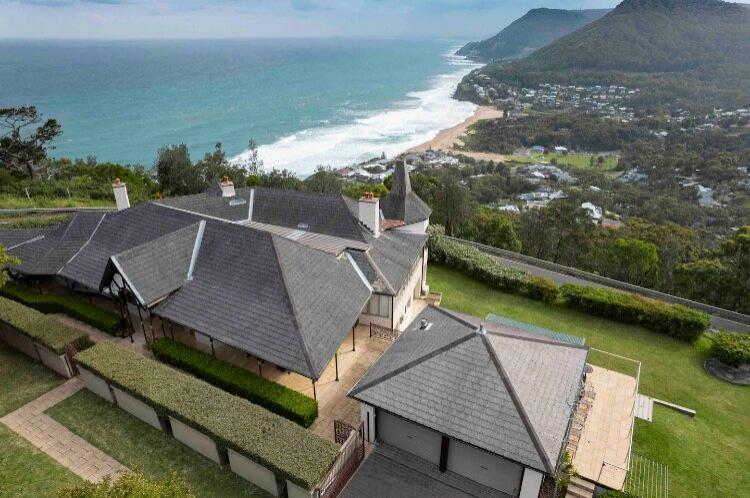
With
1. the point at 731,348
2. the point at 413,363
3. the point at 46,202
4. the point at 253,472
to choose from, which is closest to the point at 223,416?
the point at 253,472

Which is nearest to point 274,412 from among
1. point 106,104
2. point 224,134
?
point 224,134

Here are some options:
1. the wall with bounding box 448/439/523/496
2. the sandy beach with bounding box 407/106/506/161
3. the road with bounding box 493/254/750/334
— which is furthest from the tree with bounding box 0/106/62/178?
the sandy beach with bounding box 407/106/506/161

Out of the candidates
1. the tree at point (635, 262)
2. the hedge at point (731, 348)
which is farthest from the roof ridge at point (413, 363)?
the tree at point (635, 262)

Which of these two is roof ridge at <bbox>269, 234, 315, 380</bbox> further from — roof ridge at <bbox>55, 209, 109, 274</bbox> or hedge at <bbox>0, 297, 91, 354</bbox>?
roof ridge at <bbox>55, 209, 109, 274</bbox>

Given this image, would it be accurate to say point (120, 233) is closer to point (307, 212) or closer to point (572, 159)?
point (307, 212)

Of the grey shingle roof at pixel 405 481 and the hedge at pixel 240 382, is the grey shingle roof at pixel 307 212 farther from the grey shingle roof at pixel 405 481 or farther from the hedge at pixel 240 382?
the grey shingle roof at pixel 405 481

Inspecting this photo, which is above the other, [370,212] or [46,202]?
[370,212]
